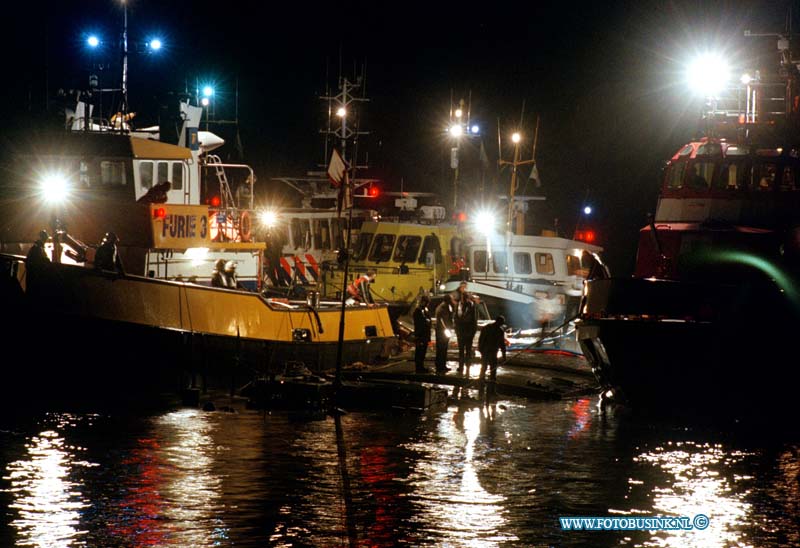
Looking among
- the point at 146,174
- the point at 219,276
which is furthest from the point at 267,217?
the point at 219,276

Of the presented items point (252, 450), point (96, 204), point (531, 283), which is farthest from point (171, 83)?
point (252, 450)

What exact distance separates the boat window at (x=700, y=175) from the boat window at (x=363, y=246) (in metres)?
14.3

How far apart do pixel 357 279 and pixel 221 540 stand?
21745 mm

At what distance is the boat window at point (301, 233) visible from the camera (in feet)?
128

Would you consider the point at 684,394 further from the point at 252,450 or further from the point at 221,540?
the point at 221,540

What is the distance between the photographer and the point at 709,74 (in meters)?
22.8

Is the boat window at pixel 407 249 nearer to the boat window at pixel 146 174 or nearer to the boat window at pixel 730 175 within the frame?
the boat window at pixel 146 174

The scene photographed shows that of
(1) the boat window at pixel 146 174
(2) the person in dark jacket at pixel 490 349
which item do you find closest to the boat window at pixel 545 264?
(2) the person in dark jacket at pixel 490 349

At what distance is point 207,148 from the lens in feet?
97.7

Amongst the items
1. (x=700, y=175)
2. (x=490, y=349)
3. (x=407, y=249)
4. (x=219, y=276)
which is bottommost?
(x=490, y=349)

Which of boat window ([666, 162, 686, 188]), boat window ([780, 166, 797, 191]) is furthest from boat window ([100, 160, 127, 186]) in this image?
boat window ([780, 166, 797, 191])

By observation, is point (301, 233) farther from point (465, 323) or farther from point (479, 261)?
point (465, 323)

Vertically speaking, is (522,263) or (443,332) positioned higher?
(522,263)

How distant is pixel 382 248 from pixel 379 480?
71.4 ft
